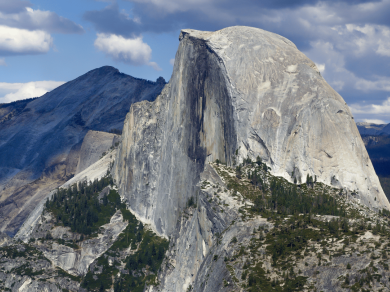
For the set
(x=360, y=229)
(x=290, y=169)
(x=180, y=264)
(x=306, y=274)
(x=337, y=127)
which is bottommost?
(x=180, y=264)

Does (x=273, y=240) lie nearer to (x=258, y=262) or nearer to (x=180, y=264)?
(x=258, y=262)

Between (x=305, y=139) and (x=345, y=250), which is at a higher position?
(x=305, y=139)

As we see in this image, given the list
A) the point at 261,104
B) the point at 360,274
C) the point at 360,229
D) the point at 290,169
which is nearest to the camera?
the point at 360,274

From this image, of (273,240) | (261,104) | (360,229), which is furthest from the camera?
(261,104)

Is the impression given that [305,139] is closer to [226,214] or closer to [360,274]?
[226,214]

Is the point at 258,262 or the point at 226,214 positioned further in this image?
the point at 226,214

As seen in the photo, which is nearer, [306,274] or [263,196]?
[306,274]

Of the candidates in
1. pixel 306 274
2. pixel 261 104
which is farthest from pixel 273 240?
pixel 261 104

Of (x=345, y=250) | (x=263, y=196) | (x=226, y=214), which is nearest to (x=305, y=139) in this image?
(x=263, y=196)

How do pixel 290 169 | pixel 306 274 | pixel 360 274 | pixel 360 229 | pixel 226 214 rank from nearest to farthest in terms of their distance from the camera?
pixel 360 274 < pixel 306 274 < pixel 360 229 < pixel 226 214 < pixel 290 169
